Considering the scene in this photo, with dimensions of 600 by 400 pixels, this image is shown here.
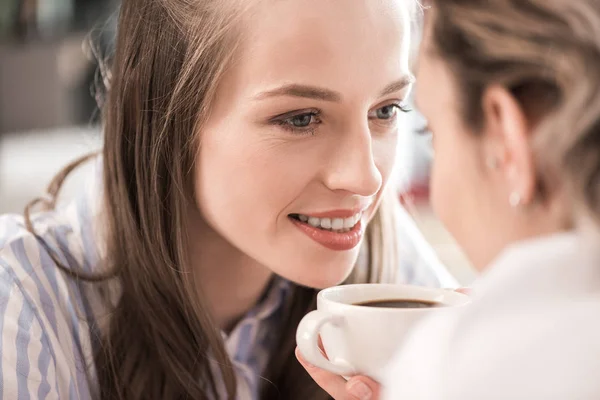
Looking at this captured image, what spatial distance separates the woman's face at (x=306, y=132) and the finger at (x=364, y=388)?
26 cm

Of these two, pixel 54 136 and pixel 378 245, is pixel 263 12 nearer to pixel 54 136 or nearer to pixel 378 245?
pixel 378 245

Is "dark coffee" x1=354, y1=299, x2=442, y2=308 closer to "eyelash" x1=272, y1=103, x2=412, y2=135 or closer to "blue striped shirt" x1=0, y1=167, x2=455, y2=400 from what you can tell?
"eyelash" x1=272, y1=103, x2=412, y2=135

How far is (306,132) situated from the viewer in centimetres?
108

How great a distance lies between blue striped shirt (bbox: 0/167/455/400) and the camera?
1044 millimetres

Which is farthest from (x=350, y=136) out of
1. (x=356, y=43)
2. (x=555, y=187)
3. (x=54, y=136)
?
(x=54, y=136)

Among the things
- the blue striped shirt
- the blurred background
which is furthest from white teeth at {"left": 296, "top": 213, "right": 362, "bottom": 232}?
the blurred background

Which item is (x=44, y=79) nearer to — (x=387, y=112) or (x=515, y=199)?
(x=387, y=112)

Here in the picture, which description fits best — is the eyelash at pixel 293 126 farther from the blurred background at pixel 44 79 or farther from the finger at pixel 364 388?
the blurred background at pixel 44 79

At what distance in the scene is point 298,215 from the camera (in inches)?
44.6

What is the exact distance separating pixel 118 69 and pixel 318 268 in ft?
1.32

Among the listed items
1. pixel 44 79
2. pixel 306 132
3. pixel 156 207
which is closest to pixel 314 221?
pixel 306 132

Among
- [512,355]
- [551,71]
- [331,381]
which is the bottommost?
[331,381]

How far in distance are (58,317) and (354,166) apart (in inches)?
17.7

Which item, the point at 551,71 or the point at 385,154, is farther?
the point at 385,154
